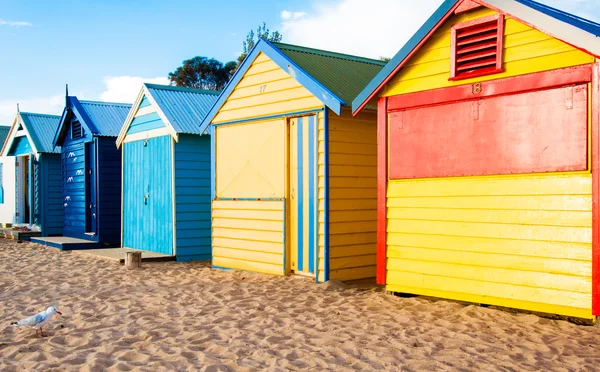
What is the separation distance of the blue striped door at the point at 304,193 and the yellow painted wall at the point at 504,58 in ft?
5.74

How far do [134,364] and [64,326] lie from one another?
1863 millimetres

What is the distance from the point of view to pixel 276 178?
9.98 m

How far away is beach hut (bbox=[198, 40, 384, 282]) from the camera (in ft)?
30.1

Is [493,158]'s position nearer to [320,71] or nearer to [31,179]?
[320,71]

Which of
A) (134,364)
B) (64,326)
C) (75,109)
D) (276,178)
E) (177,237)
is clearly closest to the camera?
(134,364)

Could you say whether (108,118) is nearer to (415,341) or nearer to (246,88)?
(246,88)

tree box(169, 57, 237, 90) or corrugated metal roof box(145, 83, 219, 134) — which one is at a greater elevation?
tree box(169, 57, 237, 90)

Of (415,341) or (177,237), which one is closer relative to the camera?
(415,341)

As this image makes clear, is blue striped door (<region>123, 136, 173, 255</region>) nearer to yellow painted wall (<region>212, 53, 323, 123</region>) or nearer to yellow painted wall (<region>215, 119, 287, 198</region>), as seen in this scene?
yellow painted wall (<region>215, 119, 287, 198</region>)

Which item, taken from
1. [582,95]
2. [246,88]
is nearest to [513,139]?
[582,95]

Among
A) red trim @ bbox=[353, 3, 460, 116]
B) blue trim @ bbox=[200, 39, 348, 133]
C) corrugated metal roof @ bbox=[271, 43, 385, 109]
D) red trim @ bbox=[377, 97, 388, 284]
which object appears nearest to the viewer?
red trim @ bbox=[353, 3, 460, 116]

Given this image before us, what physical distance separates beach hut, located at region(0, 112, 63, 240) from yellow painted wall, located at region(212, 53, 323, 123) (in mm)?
9419

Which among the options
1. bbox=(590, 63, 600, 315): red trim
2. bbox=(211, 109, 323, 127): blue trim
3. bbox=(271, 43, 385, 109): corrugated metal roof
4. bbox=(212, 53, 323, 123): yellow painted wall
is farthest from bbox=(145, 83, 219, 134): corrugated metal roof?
bbox=(590, 63, 600, 315): red trim

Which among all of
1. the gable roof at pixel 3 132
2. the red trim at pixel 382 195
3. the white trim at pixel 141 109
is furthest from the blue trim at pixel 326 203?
the gable roof at pixel 3 132
